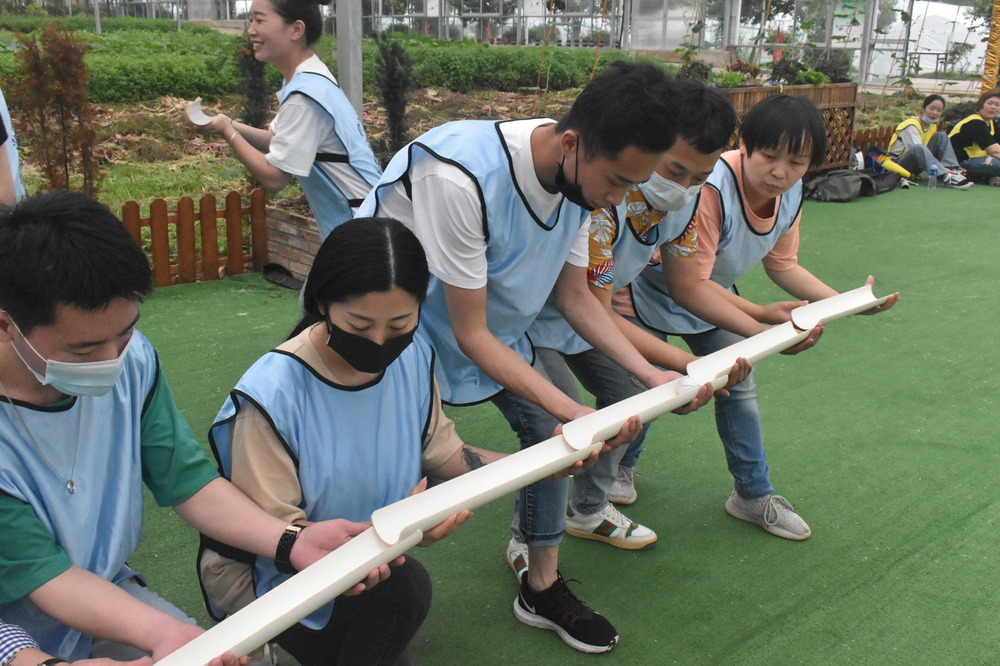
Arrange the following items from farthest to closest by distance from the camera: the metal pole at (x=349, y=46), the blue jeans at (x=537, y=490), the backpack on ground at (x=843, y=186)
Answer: the backpack on ground at (x=843, y=186)
the metal pole at (x=349, y=46)
the blue jeans at (x=537, y=490)

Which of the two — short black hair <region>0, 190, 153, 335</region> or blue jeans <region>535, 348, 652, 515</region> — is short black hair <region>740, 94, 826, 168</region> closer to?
blue jeans <region>535, 348, 652, 515</region>

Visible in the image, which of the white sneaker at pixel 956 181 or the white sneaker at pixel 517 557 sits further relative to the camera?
the white sneaker at pixel 956 181

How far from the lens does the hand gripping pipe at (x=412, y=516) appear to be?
4.99ft

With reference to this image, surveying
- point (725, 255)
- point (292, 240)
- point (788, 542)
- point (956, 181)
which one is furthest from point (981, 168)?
point (788, 542)

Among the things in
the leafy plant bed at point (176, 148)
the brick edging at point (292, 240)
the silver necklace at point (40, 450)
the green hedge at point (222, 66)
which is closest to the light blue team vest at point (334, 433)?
the silver necklace at point (40, 450)

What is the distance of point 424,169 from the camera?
223cm

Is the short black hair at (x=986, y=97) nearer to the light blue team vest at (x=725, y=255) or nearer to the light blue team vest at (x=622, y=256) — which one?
the light blue team vest at (x=725, y=255)

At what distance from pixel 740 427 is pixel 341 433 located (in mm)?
1668

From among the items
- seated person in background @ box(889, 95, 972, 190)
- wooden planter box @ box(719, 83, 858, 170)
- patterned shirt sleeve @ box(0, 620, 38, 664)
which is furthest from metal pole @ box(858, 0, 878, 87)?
patterned shirt sleeve @ box(0, 620, 38, 664)

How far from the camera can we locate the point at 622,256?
9.34ft

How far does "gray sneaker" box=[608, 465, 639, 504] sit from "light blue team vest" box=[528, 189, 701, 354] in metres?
0.77

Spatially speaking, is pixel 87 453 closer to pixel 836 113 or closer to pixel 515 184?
A: pixel 515 184

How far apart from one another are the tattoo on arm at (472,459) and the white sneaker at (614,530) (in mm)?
→ 1054

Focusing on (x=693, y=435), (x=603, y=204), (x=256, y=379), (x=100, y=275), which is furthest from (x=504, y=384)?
(x=693, y=435)
